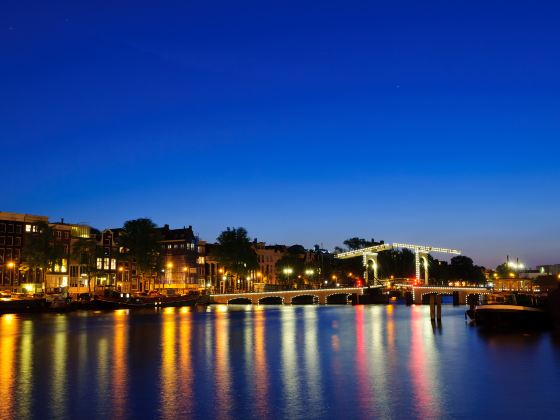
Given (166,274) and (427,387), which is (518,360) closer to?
(427,387)

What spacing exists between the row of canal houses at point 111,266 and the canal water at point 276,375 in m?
54.0

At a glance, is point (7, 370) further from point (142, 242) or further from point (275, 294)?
point (275, 294)

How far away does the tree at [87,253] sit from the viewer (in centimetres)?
12156

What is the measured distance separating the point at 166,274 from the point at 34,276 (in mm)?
42981

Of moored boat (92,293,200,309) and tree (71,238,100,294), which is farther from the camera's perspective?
tree (71,238,100,294)

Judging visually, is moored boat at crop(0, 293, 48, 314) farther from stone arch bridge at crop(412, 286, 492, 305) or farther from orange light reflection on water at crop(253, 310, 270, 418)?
stone arch bridge at crop(412, 286, 492, 305)

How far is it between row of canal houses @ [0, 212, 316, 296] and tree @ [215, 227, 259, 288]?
8230mm

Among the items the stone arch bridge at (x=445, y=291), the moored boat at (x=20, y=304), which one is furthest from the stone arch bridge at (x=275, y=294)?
the moored boat at (x=20, y=304)

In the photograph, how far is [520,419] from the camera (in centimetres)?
2419

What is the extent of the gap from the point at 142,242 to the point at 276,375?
291 feet

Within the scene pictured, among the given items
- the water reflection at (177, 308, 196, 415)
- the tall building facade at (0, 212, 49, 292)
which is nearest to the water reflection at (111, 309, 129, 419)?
the water reflection at (177, 308, 196, 415)

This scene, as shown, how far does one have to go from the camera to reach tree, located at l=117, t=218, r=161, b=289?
11956cm

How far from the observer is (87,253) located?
123688 millimetres

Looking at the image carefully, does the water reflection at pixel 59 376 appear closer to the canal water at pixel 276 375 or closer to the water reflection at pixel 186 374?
the canal water at pixel 276 375
